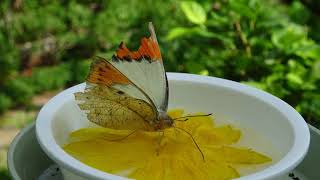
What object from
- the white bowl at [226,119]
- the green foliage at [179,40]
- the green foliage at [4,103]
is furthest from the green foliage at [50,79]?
the white bowl at [226,119]

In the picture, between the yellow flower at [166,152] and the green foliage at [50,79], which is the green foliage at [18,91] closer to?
the green foliage at [50,79]

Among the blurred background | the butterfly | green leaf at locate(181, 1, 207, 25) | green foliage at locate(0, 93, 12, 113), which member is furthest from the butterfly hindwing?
green foliage at locate(0, 93, 12, 113)

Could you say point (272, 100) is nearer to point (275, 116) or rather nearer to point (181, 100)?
point (275, 116)

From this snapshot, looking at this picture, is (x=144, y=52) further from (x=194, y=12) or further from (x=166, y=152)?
(x=194, y=12)

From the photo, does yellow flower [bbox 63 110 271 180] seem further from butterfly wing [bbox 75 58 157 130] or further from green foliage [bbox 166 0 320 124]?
green foliage [bbox 166 0 320 124]

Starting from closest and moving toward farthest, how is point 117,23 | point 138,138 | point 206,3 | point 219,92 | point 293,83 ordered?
point 138,138, point 219,92, point 293,83, point 206,3, point 117,23

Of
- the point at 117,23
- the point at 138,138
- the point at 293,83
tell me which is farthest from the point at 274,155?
the point at 117,23
